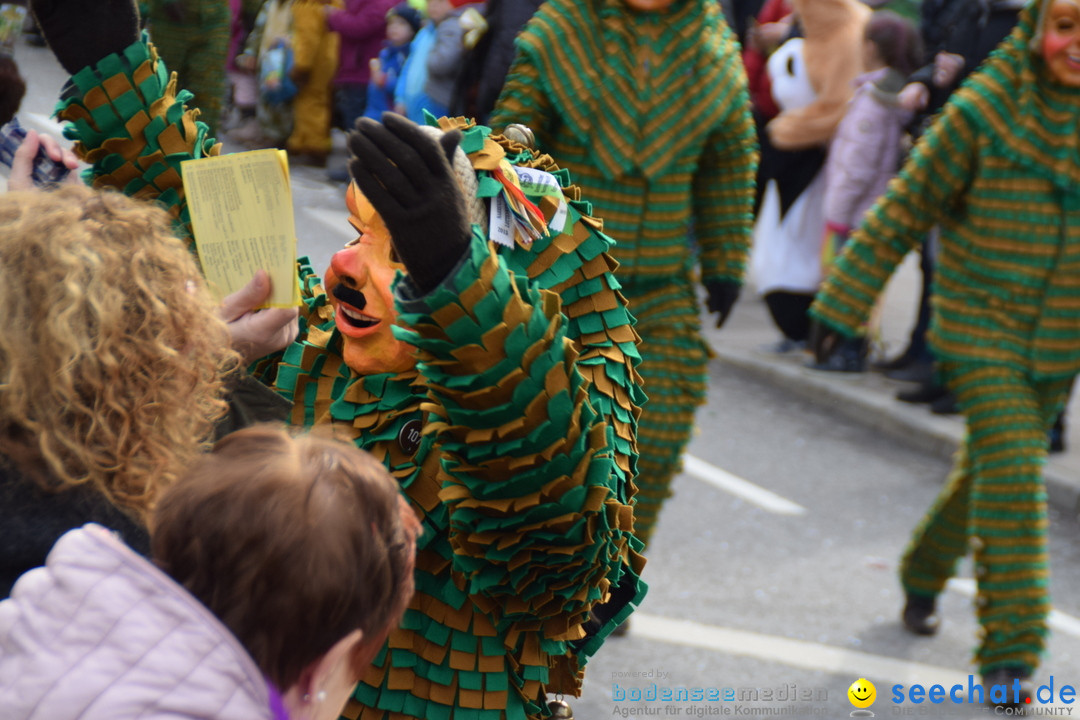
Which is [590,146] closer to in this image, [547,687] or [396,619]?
[547,687]

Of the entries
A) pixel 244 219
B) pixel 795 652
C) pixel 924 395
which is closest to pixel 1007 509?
pixel 795 652

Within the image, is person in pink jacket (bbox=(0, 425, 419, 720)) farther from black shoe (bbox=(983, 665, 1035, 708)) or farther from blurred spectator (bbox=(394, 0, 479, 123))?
blurred spectator (bbox=(394, 0, 479, 123))

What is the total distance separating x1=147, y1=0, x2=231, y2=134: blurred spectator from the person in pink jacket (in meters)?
6.43

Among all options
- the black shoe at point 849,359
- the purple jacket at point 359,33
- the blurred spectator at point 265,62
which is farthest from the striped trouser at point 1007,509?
the blurred spectator at point 265,62

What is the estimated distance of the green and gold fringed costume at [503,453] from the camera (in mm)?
1509

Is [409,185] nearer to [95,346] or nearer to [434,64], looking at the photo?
[95,346]

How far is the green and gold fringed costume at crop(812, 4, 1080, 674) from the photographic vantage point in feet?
12.0

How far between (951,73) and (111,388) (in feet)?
18.2

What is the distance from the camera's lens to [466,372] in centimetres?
151

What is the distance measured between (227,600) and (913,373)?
622 cm

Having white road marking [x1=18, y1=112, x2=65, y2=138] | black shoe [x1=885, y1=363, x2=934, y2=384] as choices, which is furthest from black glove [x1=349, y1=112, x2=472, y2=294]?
white road marking [x1=18, y1=112, x2=65, y2=138]

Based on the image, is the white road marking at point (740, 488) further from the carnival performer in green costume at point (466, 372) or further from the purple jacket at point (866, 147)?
the carnival performer in green costume at point (466, 372)

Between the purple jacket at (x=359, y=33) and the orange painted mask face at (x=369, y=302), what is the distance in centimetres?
847

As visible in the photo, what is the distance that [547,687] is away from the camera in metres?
2.02
